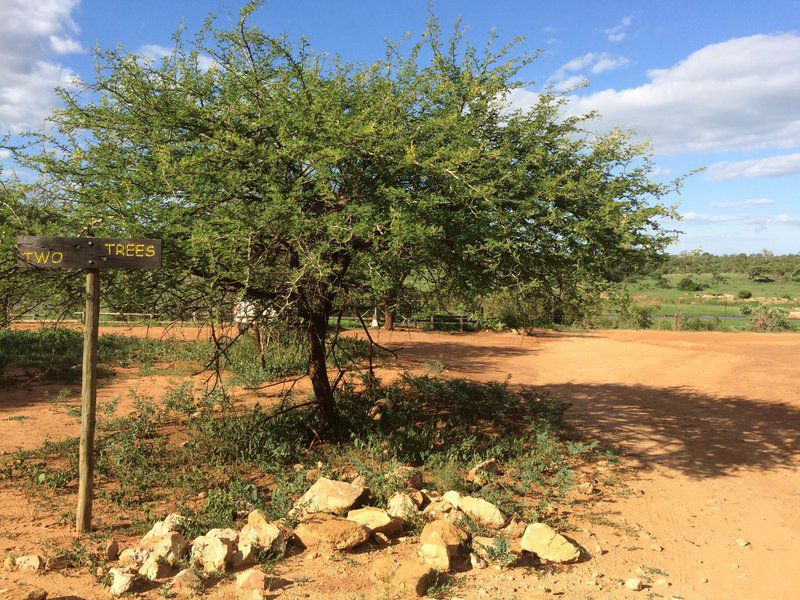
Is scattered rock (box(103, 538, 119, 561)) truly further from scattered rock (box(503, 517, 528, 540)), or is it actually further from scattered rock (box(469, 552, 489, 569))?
scattered rock (box(503, 517, 528, 540))

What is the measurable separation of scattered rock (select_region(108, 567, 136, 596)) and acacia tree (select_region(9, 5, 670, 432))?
109 inches

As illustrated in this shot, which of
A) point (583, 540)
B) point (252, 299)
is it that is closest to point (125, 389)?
point (252, 299)

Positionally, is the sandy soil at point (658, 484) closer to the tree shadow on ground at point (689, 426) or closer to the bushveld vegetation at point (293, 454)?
the tree shadow on ground at point (689, 426)

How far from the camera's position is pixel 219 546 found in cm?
517

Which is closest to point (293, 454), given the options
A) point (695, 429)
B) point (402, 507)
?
point (402, 507)

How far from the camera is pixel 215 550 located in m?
5.16

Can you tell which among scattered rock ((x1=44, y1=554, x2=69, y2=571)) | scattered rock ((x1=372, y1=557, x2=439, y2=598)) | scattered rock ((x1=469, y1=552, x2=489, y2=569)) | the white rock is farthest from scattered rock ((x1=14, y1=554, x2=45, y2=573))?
the white rock

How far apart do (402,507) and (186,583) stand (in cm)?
225

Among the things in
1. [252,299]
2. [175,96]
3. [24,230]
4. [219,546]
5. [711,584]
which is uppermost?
[175,96]

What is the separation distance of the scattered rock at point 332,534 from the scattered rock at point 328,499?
0.38m

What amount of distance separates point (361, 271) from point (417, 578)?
357 cm

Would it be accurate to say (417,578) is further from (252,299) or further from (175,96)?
(175,96)

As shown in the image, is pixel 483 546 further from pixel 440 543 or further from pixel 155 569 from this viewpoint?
pixel 155 569

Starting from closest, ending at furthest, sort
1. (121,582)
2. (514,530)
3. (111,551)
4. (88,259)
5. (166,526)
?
(121,582)
(111,551)
(166,526)
(88,259)
(514,530)
